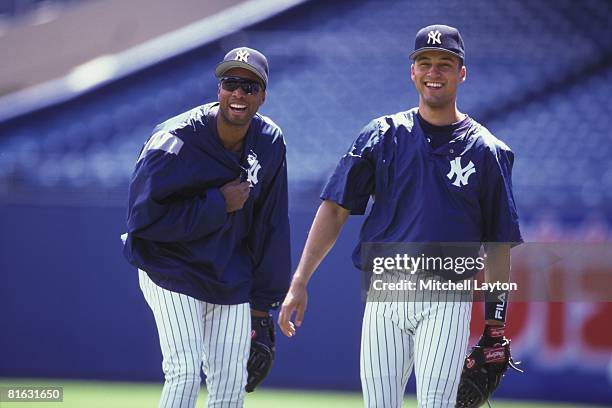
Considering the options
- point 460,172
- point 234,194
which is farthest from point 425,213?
point 234,194

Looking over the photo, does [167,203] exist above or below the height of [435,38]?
below

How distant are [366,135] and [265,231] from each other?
0.72 meters

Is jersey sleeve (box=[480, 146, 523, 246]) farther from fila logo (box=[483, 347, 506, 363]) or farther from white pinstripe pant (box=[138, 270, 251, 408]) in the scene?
white pinstripe pant (box=[138, 270, 251, 408])

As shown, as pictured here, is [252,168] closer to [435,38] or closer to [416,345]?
[435,38]

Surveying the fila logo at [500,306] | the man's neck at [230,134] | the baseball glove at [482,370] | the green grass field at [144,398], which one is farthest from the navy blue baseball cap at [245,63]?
the green grass field at [144,398]

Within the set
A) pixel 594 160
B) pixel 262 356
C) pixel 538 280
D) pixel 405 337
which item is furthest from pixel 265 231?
pixel 594 160

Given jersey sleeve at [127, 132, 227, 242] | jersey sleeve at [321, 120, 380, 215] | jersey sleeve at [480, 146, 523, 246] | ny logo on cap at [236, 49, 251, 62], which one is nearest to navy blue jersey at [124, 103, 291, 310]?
jersey sleeve at [127, 132, 227, 242]

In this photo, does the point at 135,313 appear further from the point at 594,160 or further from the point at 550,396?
the point at 594,160

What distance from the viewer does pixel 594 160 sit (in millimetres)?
10109

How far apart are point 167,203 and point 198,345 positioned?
23.9 inches

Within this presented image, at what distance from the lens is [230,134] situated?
15.0 ft

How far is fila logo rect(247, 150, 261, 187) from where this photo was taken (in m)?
4.59

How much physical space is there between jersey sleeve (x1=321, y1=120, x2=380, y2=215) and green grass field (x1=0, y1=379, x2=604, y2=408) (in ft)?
11.0

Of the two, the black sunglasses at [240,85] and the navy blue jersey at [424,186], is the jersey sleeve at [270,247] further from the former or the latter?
the navy blue jersey at [424,186]
